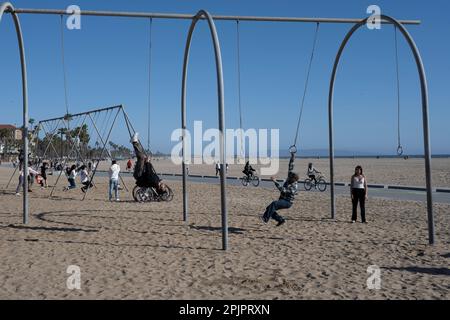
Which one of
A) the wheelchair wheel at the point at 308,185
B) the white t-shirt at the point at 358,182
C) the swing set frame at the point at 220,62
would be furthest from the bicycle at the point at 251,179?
the white t-shirt at the point at 358,182

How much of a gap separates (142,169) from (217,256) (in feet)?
24.9

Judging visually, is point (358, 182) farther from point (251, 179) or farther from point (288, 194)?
point (251, 179)

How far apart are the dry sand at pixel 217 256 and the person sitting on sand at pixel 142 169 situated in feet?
6.97

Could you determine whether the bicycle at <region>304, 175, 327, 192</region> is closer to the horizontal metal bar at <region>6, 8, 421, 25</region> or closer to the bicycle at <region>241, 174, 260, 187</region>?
the bicycle at <region>241, 174, 260, 187</region>

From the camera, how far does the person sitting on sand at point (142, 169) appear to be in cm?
1416

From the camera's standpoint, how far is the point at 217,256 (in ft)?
23.6

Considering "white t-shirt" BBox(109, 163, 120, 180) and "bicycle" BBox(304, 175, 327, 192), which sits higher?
"white t-shirt" BBox(109, 163, 120, 180)

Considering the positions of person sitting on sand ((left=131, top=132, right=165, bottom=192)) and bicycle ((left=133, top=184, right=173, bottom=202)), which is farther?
bicycle ((left=133, top=184, right=173, bottom=202))

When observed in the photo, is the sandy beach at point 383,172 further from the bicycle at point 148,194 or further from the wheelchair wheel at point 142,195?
the wheelchair wheel at point 142,195

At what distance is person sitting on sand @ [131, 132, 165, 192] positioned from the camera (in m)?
14.2

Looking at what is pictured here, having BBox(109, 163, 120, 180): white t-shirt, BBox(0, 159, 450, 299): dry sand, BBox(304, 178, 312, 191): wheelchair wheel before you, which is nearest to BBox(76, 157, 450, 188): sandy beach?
BBox(304, 178, 312, 191): wheelchair wheel

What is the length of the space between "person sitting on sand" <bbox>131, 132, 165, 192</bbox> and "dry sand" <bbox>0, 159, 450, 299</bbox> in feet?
6.97
